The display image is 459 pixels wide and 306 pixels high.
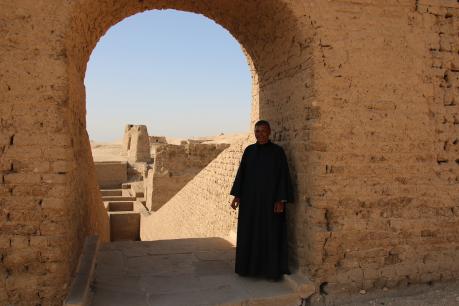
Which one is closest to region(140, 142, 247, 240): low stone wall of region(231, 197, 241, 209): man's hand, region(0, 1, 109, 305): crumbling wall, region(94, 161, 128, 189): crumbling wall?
region(231, 197, 241, 209): man's hand

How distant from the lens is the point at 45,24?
3.31 metres

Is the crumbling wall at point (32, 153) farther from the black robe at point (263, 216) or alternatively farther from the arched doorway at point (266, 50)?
the black robe at point (263, 216)

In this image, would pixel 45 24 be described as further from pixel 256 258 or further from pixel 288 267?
pixel 288 267

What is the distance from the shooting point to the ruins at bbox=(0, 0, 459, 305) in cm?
329

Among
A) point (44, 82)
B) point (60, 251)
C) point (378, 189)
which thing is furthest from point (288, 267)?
point (44, 82)

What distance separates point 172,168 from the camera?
1443 cm

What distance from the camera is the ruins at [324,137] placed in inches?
129

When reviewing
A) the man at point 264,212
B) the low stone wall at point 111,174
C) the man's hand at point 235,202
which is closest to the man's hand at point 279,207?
the man at point 264,212

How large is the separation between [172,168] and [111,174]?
7687 mm

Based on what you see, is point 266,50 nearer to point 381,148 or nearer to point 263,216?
point 381,148

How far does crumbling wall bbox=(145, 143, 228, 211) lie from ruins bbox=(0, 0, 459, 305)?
9.74 m

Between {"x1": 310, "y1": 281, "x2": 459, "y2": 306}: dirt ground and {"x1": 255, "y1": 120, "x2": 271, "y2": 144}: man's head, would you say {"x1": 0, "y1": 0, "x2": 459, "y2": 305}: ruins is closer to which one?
{"x1": 310, "y1": 281, "x2": 459, "y2": 306}: dirt ground

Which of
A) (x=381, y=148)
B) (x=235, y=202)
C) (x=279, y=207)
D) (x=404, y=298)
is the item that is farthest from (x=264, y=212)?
(x=404, y=298)

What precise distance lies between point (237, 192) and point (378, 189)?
149cm
